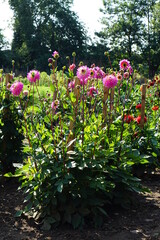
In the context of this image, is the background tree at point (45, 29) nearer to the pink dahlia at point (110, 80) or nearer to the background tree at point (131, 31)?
the background tree at point (131, 31)

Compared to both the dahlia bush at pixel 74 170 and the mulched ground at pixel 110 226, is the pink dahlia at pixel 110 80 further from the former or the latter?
the mulched ground at pixel 110 226

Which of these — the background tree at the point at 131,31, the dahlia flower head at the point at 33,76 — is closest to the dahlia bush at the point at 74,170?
the dahlia flower head at the point at 33,76

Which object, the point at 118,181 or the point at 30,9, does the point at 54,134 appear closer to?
the point at 118,181

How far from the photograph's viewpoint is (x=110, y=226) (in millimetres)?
3121

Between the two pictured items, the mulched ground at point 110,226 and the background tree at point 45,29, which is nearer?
the mulched ground at point 110,226

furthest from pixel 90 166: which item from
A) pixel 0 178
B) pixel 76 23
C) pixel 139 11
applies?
pixel 76 23

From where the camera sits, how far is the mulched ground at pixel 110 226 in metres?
2.94

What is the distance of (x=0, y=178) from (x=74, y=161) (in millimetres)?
1550

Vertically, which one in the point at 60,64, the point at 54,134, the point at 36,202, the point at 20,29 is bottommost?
the point at 36,202

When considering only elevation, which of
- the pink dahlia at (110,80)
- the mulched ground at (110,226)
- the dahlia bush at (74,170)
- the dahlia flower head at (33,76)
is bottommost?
the mulched ground at (110,226)

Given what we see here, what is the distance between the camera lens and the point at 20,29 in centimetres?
4312

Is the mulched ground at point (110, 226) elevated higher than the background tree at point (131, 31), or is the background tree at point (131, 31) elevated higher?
the background tree at point (131, 31)

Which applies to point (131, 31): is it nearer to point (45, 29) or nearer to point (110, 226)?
point (45, 29)

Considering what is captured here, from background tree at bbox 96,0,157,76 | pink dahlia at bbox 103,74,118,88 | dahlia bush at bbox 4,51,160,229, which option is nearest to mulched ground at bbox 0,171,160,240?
dahlia bush at bbox 4,51,160,229
